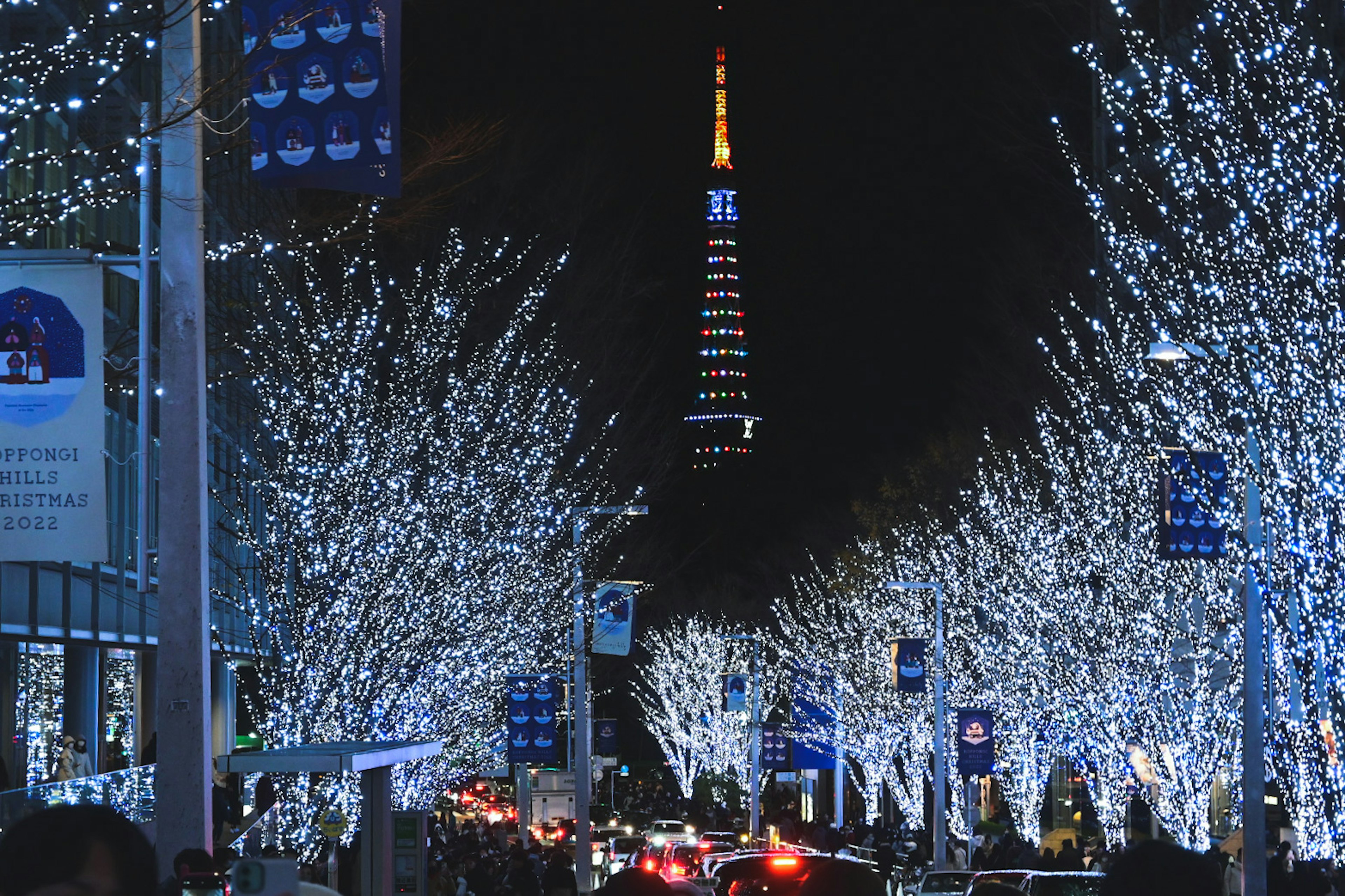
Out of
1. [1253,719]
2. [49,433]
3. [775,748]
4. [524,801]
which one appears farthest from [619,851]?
[49,433]

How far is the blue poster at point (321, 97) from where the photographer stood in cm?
974

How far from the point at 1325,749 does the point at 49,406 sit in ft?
43.5

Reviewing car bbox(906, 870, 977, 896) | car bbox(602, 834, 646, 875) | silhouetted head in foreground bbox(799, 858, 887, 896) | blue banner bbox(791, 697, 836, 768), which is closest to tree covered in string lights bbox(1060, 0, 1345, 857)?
car bbox(906, 870, 977, 896)

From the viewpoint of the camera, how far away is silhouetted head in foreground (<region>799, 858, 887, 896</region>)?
16.8 ft

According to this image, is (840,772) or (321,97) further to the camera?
(840,772)

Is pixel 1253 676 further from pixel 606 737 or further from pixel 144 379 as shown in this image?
pixel 606 737

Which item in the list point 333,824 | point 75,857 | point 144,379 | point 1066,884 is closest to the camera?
point 75,857

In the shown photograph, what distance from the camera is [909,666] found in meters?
33.6

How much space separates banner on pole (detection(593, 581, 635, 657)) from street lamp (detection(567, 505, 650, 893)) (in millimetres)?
270

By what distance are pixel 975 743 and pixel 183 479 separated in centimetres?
2411

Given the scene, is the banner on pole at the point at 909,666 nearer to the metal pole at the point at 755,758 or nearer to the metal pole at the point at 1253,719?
the metal pole at the point at 755,758

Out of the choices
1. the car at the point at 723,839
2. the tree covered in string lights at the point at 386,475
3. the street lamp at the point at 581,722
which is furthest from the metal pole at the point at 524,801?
the tree covered in string lights at the point at 386,475

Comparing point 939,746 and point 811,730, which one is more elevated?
point 939,746

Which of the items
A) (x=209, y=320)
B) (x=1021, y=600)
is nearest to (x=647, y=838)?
(x=1021, y=600)
